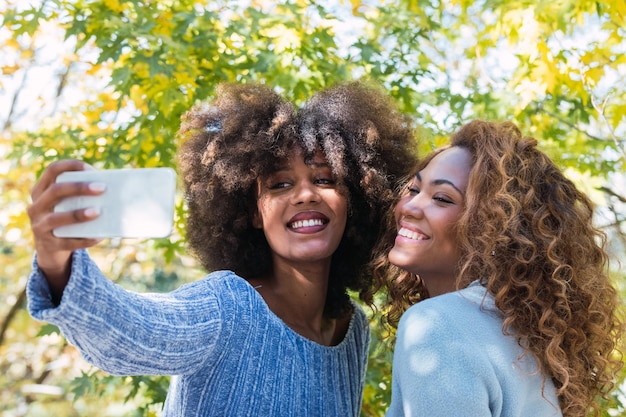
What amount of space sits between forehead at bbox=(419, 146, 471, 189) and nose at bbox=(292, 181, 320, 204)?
0.32m

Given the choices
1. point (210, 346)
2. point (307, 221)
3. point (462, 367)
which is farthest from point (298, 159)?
point (462, 367)

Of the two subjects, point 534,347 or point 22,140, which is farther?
point 22,140

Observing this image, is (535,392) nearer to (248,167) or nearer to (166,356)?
(166,356)

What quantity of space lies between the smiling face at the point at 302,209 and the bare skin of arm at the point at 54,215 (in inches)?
40.4

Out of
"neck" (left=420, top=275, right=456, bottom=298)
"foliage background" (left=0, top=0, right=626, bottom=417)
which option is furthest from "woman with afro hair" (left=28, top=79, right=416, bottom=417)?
"foliage background" (left=0, top=0, right=626, bottom=417)

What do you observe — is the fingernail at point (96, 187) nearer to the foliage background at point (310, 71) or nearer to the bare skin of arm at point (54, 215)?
the bare skin of arm at point (54, 215)

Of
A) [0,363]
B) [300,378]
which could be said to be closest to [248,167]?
[300,378]

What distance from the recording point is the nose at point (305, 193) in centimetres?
227

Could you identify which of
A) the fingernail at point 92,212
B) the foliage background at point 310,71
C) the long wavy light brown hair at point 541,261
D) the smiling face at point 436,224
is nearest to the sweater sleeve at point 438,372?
the long wavy light brown hair at point 541,261

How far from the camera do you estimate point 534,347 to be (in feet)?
5.82

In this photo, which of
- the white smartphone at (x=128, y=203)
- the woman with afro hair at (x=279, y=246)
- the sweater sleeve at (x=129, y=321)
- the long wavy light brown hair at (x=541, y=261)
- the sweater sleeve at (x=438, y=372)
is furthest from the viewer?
the woman with afro hair at (x=279, y=246)

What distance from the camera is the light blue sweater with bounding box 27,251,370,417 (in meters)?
1.41

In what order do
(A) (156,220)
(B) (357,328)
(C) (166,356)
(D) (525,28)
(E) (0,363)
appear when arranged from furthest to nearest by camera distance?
(E) (0,363)
(D) (525,28)
(B) (357,328)
(C) (166,356)
(A) (156,220)

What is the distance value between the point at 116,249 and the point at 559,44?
13.9ft
